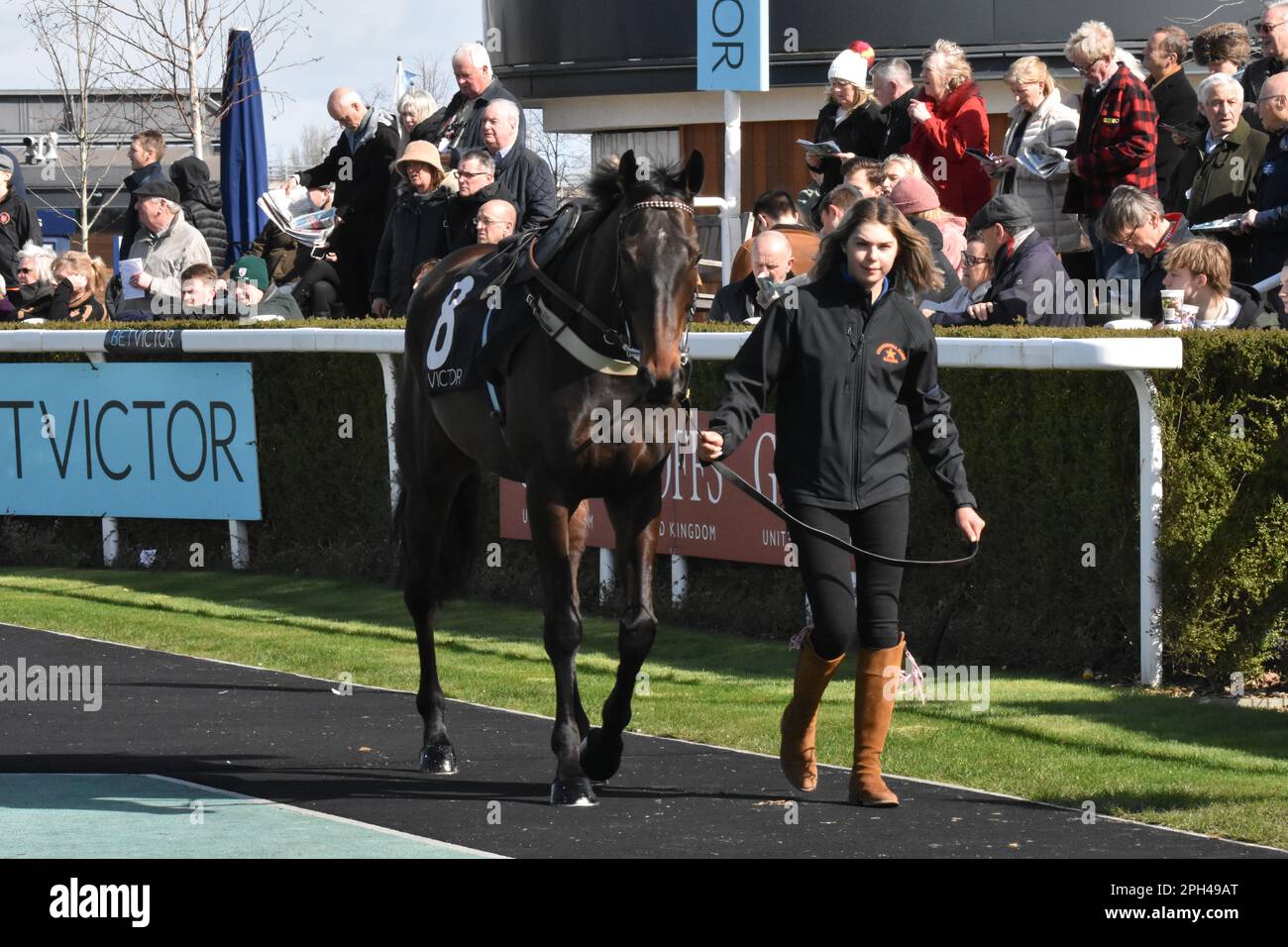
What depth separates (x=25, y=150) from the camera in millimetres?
44031

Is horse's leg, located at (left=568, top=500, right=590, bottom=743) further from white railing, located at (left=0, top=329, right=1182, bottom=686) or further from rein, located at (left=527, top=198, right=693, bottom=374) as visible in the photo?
white railing, located at (left=0, top=329, right=1182, bottom=686)

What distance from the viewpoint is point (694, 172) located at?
23.6ft

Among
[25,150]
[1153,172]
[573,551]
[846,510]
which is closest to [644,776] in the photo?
[573,551]

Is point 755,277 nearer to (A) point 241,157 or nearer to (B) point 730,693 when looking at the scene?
(B) point 730,693

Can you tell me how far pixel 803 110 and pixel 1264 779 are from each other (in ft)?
44.6

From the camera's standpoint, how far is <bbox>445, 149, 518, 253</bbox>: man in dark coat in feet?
39.2

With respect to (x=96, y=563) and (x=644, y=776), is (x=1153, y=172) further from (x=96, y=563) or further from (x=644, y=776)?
(x=96, y=563)

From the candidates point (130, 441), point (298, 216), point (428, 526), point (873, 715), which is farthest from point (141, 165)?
point (873, 715)

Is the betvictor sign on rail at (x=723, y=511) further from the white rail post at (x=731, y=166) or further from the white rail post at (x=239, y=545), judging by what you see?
the white rail post at (x=731, y=166)

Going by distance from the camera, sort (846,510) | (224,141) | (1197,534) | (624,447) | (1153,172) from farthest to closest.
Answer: (224,141), (1153,172), (1197,534), (624,447), (846,510)

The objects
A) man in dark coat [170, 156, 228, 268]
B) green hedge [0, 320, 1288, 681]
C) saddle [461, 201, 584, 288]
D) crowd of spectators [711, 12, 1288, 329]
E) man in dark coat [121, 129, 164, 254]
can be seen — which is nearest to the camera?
saddle [461, 201, 584, 288]

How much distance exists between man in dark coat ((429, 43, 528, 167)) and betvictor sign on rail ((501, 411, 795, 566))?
2.92m

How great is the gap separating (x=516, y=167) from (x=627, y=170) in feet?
17.6

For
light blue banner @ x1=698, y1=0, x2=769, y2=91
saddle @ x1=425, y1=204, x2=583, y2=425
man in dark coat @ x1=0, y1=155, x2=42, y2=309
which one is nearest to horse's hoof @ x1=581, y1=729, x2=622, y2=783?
saddle @ x1=425, y1=204, x2=583, y2=425
